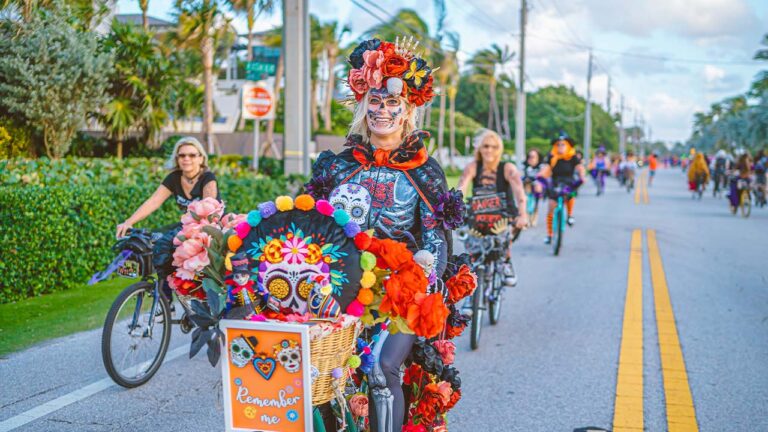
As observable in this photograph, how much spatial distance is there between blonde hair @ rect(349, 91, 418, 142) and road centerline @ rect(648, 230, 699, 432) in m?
2.67

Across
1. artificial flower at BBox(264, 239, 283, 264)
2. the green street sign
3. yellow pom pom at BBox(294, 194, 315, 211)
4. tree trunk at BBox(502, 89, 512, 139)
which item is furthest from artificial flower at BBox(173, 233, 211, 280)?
tree trunk at BBox(502, 89, 512, 139)

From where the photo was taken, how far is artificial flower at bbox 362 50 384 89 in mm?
3926

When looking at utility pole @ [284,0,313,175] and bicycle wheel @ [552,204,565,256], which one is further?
utility pole @ [284,0,313,175]

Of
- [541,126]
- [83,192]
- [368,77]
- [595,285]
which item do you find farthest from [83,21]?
[541,126]

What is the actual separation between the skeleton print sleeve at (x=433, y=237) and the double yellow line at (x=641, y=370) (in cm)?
203

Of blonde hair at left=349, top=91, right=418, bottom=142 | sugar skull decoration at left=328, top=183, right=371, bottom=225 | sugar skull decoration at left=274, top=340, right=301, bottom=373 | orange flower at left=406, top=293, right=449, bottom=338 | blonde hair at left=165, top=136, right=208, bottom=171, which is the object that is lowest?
sugar skull decoration at left=274, top=340, right=301, bottom=373

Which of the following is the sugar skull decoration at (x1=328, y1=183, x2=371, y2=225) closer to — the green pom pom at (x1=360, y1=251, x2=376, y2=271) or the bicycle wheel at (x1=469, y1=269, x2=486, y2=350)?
the green pom pom at (x1=360, y1=251, x2=376, y2=271)

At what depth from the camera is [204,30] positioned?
22391mm

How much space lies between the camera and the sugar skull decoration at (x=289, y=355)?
2.94 meters

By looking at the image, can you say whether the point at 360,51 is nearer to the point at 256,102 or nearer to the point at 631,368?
the point at 631,368

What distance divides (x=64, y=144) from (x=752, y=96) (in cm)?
5185

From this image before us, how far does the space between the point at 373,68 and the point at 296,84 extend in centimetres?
1262

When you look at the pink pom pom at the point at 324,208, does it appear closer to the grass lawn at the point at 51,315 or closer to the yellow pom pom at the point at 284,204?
the yellow pom pom at the point at 284,204

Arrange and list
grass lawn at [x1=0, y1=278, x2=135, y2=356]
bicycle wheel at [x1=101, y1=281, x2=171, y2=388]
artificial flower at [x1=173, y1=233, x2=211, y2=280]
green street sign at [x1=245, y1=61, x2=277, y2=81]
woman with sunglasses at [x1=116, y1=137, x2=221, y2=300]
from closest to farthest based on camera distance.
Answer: artificial flower at [x1=173, y1=233, x2=211, y2=280]
bicycle wheel at [x1=101, y1=281, x2=171, y2=388]
woman with sunglasses at [x1=116, y1=137, x2=221, y2=300]
grass lawn at [x1=0, y1=278, x2=135, y2=356]
green street sign at [x1=245, y1=61, x2=277, y2=81]
